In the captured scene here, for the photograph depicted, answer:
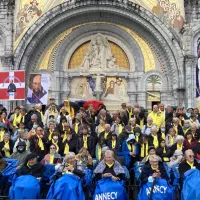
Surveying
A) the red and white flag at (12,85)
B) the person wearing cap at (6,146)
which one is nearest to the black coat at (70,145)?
the person wearing cap at (6,146)

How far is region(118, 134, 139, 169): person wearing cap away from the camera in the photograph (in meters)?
12.5

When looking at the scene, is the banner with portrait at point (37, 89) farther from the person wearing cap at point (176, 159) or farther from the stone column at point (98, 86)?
the person wearing cap at point (176, 159)

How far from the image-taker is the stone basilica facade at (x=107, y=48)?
2183 cm

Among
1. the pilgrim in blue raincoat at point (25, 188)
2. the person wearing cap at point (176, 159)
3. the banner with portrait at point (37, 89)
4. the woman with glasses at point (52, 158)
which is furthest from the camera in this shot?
the banner with portrait at point (37, 89)

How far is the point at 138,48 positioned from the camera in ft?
74.8

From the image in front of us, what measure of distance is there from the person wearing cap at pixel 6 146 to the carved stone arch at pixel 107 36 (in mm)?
10599

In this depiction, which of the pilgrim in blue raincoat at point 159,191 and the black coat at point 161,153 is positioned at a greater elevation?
the black coat at point 161,153

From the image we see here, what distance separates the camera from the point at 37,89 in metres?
21.0

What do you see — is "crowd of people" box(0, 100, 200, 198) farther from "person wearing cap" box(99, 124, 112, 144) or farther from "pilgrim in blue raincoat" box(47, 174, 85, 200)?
"pilgrim in blue raincoat" box(47, 174, 85, 200)

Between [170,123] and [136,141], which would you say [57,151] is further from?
[170,123]

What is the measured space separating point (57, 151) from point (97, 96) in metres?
10.4

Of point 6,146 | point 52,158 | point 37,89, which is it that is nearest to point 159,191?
point 52,158

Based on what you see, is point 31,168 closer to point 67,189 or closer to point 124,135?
point 67,189

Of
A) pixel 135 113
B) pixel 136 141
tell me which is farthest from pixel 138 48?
Result: pixel 136 141
